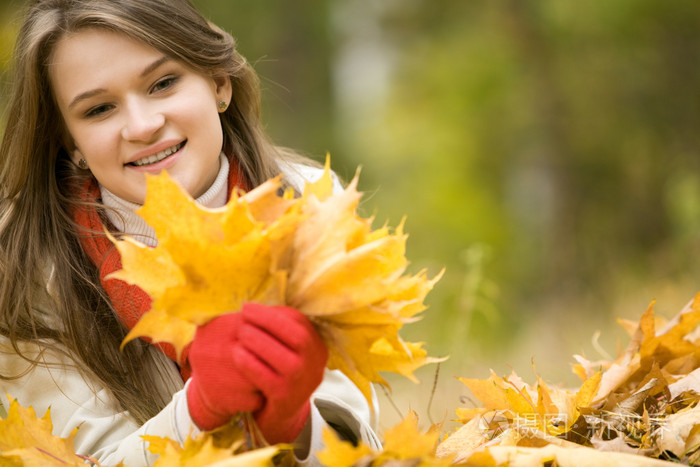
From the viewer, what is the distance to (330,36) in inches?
367

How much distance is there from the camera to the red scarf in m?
1.78

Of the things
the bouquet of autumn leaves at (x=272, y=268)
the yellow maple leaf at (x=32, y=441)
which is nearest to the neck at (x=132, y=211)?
the yellow maple leaf at (x=32, y=441)

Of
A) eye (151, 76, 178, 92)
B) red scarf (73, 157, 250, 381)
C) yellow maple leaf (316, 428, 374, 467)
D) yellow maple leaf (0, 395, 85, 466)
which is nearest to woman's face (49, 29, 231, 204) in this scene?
eye (151, 76, 178, 92)

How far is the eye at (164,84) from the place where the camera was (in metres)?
1.79

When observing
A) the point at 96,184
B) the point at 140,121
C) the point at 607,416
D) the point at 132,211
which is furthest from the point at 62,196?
the point at 607,416

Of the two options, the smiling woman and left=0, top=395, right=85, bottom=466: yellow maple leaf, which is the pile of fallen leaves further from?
left=0, top=395, right=85, bottom=466: yellow maple leaf

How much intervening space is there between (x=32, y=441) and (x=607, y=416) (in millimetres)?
1011

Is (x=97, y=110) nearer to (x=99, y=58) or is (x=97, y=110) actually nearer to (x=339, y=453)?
(x=99, y=58)

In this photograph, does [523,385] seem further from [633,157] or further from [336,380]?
[633,157]

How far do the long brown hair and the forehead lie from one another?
0.07 feet

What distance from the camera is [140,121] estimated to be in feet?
5.58

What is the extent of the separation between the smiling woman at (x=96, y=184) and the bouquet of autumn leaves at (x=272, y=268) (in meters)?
0.51

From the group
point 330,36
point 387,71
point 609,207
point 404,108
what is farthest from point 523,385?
point 387,71

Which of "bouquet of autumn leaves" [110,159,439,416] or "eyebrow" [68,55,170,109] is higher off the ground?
"eyebrow" [68,55,170,109]
